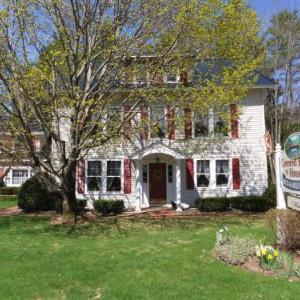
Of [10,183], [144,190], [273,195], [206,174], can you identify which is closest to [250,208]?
[273,195]

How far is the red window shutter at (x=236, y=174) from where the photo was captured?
73.9 ft

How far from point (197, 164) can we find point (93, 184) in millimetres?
5669

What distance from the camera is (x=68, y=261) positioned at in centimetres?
966

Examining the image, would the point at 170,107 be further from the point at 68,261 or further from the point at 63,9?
the point at 68,261

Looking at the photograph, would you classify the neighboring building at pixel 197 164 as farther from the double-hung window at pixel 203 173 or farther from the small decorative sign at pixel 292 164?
the small decorative sign at pixel 292 164

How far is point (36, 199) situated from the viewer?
2067 cm

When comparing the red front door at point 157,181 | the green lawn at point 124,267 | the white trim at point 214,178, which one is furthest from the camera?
the red front door at point 157,181

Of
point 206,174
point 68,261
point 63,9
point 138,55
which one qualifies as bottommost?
point 68,261

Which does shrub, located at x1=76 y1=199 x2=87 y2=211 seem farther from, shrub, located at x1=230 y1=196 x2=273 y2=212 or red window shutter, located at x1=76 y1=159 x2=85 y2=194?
shrub, located at x1=230 y1=196 x2=273 y2=212

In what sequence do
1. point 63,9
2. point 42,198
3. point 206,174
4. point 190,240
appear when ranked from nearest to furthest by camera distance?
point 190,240 → point 63,9 → point 42,198 → point 206,174

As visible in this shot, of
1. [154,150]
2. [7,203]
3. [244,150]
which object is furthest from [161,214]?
[7,203]

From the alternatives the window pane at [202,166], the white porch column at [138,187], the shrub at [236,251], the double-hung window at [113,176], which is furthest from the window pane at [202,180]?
the shrub at [236,251]

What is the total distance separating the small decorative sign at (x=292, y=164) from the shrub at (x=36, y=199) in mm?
12846

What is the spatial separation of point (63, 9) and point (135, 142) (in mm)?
9651
